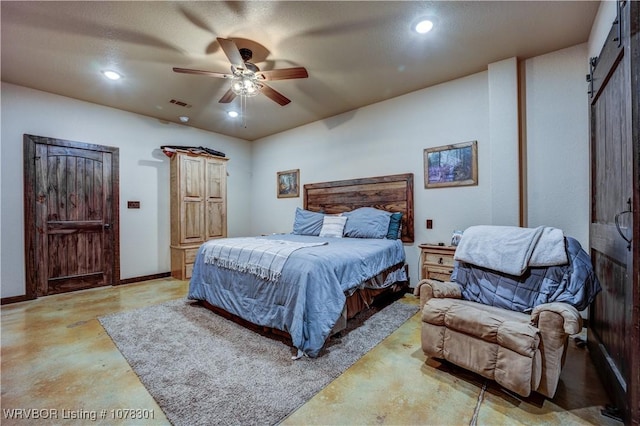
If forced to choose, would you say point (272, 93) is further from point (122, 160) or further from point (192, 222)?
point (122, 160)

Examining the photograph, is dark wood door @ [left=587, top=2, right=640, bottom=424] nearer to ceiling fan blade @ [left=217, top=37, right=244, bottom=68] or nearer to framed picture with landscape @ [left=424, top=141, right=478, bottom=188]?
framed picture with landscape @ [left=424, top=141, right=478, bottom=188]

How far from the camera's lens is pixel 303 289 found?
210cm

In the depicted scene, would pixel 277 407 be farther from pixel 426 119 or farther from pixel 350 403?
pixel 426 119

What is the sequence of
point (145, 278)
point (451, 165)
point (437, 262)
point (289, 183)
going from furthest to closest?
point (289, 183) → point (145, 278) → point (451, 165) → point (437, 262)

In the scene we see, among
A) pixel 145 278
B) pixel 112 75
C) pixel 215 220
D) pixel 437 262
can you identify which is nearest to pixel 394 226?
pixel 437 262

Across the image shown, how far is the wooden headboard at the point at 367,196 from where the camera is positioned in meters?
3.75

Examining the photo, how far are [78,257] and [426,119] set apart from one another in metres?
5.31

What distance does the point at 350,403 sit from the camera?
1592 mm

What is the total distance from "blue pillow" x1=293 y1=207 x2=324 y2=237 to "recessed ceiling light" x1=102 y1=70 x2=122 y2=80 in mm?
2938

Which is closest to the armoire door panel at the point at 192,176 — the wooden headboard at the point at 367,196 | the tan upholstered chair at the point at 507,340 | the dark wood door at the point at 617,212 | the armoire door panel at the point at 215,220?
the armoire door panel at the point at 215,220

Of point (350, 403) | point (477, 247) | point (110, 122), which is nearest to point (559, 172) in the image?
point (477, 247)

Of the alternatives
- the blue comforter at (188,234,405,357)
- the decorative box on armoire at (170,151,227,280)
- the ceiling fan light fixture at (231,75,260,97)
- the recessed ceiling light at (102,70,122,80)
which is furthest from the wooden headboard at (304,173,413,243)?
the recessed ceiling light at (102,70,122,80)

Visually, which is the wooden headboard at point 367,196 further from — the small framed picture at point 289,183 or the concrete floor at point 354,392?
the concrete floor at point 354,392

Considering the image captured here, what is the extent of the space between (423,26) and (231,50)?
1681 mm
